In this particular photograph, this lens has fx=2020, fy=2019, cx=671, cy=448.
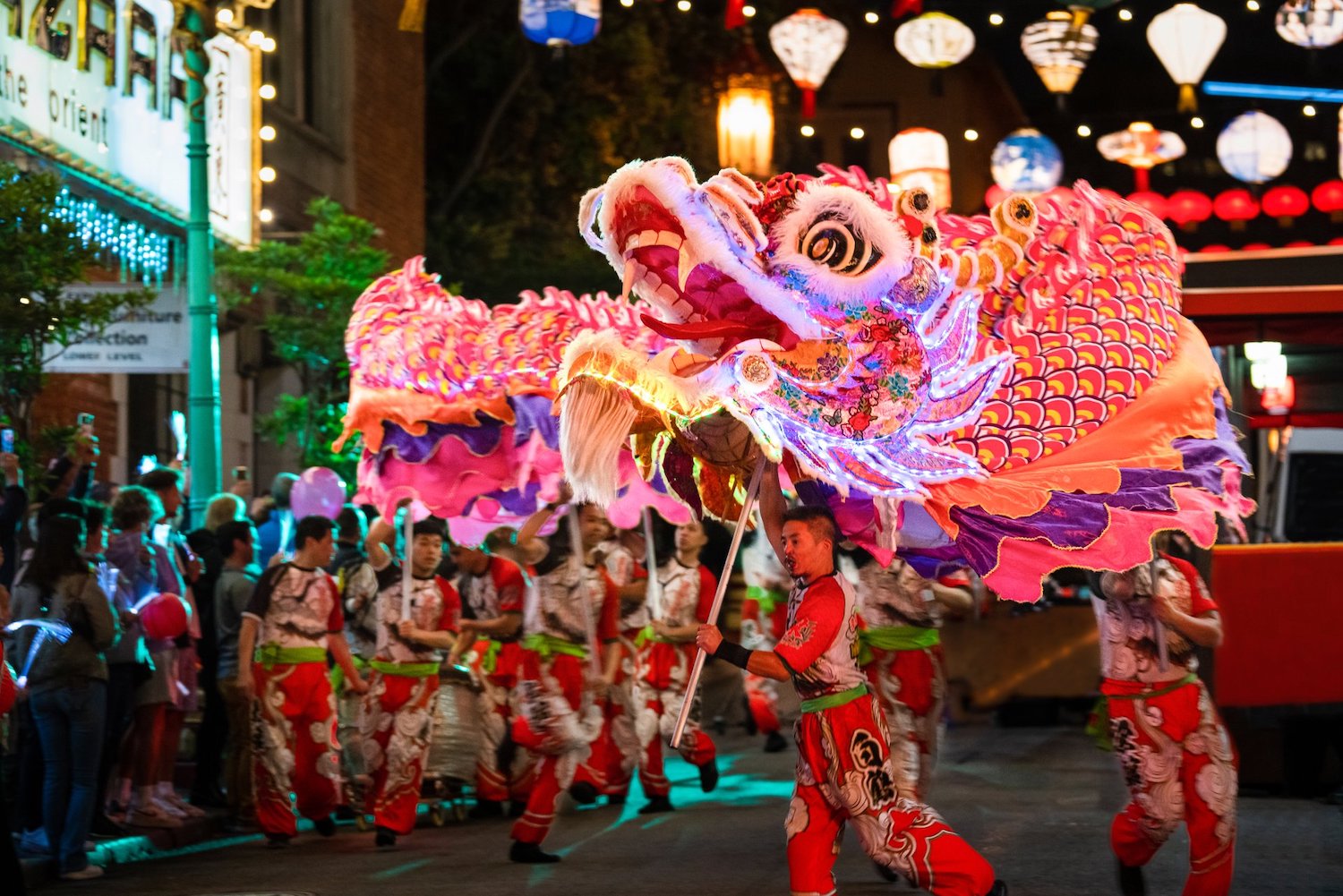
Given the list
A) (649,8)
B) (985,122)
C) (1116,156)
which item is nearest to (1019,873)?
(1116,156)

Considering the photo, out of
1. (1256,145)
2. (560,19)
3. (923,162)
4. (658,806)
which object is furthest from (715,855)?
(1256,145)

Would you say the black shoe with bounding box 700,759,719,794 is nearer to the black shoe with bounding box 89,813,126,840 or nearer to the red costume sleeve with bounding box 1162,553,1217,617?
the black shoe with bounding box 89,813,126,840

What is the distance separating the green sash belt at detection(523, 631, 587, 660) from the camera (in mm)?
11594

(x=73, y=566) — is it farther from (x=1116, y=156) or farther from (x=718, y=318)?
(x=1116, y=156)

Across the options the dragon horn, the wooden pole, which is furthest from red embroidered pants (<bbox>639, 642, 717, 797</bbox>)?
the dragon horn

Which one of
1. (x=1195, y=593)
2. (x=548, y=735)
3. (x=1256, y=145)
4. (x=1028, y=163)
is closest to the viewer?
(x=1195, y=593)

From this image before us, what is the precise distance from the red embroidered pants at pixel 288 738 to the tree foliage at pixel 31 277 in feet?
8.61

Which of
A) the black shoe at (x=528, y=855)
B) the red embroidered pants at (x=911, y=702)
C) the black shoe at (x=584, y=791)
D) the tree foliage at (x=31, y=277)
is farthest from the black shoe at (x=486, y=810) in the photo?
the tree foliage at (x=31, y=277)

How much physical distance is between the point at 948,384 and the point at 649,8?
2245cm

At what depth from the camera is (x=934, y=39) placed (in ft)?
66.5

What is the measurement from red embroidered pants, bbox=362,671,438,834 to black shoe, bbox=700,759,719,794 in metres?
2.80

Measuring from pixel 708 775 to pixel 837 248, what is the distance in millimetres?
6911

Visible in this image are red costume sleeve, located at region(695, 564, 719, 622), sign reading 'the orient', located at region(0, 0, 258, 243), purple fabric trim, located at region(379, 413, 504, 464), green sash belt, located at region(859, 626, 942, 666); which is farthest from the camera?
sign reading 'the orient', located at region(0, 0, 258, 243)

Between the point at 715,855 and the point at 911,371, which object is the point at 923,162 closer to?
the point at 715,855
